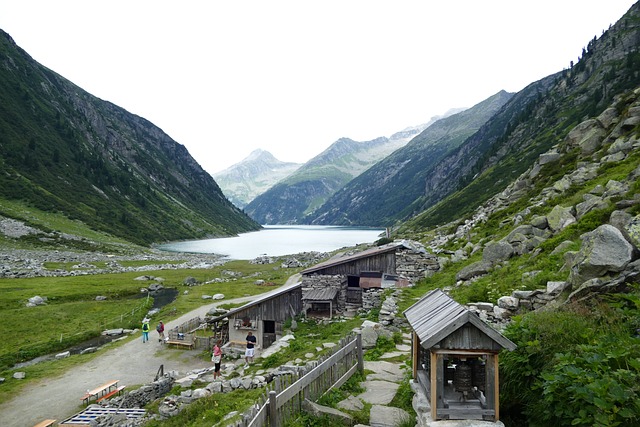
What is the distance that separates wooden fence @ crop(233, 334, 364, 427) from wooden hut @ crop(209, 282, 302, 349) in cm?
1587

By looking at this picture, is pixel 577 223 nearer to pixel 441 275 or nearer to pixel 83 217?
pixel 441 275

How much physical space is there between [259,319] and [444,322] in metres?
24.2

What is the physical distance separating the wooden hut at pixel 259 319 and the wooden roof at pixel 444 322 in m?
21.9

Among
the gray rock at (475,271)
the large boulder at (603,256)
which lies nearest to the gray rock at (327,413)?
the large boulder at (603,256)

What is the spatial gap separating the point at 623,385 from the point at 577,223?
15.6m

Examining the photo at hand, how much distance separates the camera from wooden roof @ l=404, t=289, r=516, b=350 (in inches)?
272

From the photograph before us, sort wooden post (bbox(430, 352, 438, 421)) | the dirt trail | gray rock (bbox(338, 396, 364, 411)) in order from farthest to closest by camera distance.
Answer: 1. the dirt trail
2. gray rock (bbox(338, 396, 364, 411))
3. wooden post (bbox(430, 352, 438, 421))

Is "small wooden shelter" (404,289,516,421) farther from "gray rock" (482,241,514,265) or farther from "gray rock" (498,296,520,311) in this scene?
"gray rock" (482,241,514,265)

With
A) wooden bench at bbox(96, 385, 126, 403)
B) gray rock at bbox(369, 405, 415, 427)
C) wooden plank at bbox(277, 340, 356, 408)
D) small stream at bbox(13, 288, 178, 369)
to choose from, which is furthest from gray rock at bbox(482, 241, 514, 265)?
small stream at bbox(13, 288, 178, 369)

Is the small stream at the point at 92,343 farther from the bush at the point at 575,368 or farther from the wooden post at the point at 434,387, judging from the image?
the bush at the point at 575,368

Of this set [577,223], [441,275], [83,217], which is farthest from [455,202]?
[83,217]

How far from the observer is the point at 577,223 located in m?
18.2

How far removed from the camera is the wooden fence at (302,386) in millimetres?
9146

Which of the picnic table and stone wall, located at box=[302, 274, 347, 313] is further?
stone wall, located at box=[302, 274, 347, 313]
